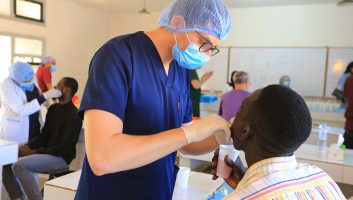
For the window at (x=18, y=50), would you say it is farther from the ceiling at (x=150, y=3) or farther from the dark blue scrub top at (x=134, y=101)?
the dark blue scrub top at (x=134, y=101)

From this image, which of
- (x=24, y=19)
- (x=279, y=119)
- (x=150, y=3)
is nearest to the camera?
(x=279, y=119)

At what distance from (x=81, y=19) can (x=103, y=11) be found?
0.71 metres

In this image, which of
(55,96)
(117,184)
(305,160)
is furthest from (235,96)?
(117,184)

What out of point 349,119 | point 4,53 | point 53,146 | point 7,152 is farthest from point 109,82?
point 4,53

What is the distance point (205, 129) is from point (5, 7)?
5.29 meters

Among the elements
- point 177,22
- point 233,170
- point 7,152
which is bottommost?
point 7,152

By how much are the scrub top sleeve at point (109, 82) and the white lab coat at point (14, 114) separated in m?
2.54

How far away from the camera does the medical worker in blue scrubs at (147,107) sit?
82 cm

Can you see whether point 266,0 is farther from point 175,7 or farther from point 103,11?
point 175,7

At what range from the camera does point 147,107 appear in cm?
99

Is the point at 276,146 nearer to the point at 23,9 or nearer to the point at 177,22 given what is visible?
the point at 177,22

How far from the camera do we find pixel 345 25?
210 inches

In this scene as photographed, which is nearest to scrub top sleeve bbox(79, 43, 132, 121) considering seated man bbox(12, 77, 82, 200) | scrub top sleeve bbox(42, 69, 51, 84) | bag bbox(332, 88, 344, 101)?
seated man bbox(12, 77, 82, 200)

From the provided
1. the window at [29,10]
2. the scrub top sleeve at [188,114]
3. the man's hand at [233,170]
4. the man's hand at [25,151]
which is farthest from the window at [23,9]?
the man's hand at [233,170]
